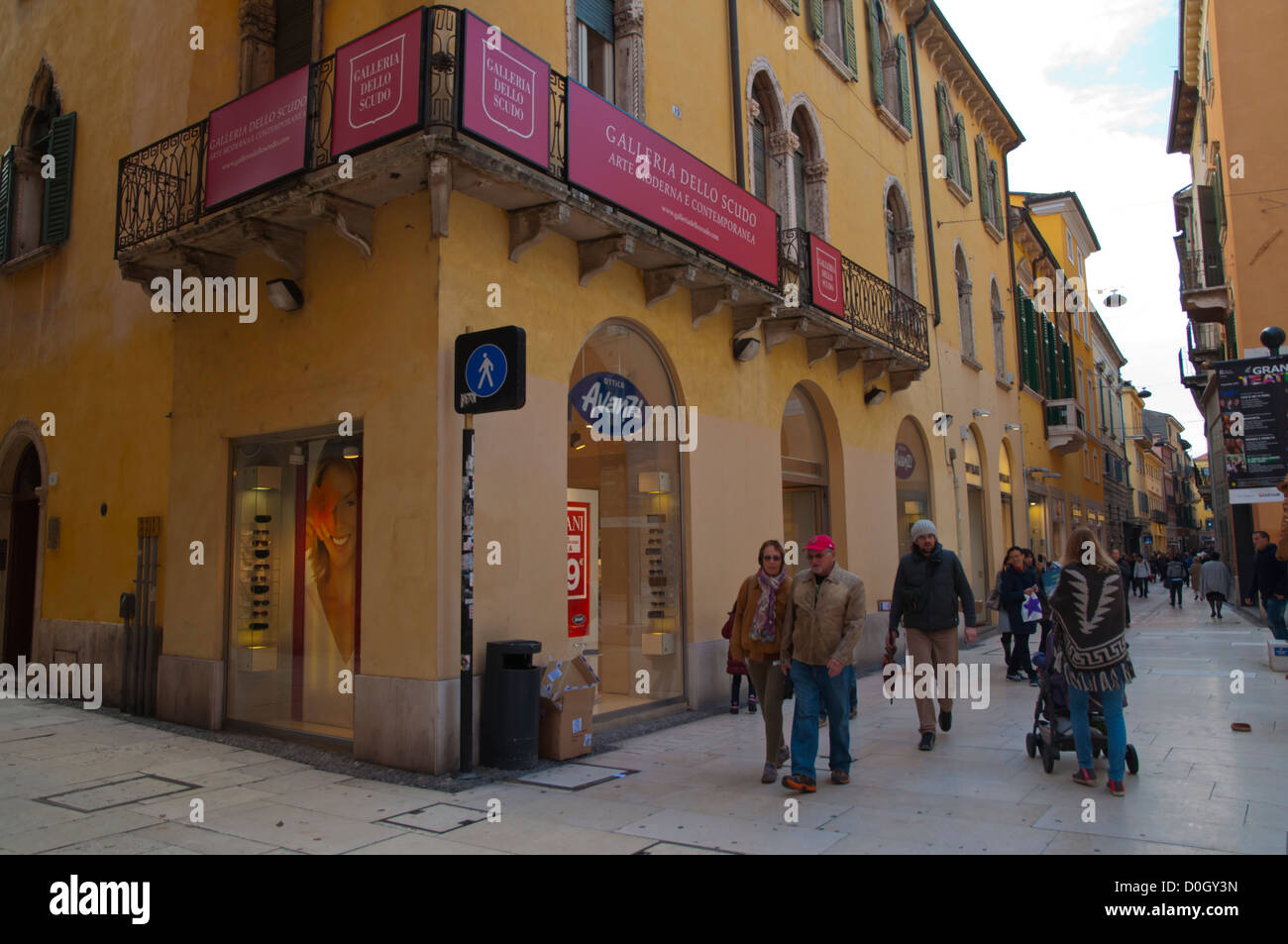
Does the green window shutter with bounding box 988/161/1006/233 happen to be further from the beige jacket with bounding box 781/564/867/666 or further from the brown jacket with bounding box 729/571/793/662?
the beige jacket with bounding box 781/564/867/666

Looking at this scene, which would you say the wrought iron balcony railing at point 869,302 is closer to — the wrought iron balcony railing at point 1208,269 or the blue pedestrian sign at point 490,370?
the blue pedestrian sign at point 490,370

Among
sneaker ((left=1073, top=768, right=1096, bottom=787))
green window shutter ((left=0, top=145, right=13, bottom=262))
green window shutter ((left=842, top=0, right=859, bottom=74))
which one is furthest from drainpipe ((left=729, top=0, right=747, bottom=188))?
green window shutter ((left=0, top=145, right=13, bottom=262))

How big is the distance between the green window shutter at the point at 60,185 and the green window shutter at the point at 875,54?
1360 centimetres

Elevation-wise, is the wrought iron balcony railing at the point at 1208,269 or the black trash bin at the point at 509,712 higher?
the wrought iron balcony railing at the point at 1208,269

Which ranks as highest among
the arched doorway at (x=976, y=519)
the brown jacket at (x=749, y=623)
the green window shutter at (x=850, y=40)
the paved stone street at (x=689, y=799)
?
the green window shutter at (x=850, y=40)

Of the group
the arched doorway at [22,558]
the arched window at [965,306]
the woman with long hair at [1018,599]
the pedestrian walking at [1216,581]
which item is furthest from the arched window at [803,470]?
the pedestrian walking at [1216,581]

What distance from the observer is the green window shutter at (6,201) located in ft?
44.3

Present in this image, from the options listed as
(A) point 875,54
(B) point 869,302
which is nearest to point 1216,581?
(B) point 869,302

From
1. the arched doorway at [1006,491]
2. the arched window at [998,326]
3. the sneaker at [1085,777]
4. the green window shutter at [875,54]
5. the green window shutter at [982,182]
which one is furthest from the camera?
the arched window at [998,326]

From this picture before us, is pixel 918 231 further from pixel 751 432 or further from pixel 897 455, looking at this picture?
pixel 751 432

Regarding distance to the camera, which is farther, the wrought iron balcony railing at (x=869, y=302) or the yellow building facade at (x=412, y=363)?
the wrought iron balcony railing at (x=869, y=302)

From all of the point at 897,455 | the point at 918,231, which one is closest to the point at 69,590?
the point at 897,455

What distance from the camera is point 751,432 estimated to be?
11.9m

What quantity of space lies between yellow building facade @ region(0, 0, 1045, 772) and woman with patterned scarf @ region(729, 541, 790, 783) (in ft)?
6.40
